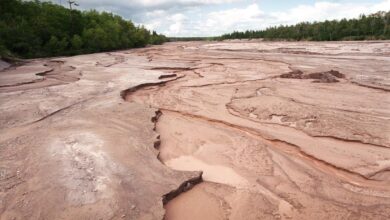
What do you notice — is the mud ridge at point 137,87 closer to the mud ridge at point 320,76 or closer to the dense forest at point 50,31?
the mud ridge at point 320,76

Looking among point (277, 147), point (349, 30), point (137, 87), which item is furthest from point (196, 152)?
point (349, 30)

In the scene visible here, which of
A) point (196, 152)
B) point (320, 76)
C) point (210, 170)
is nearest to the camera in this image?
point (210, 170)

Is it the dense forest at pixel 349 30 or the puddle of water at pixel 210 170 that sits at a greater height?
the dense forest at pixel 349 30

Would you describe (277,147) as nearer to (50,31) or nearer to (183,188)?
(183,188)

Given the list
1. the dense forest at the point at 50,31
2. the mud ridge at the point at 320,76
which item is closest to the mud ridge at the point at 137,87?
the mud ridge at the point at 320,76

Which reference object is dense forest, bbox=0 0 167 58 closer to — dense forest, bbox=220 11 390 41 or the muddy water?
the muddy water

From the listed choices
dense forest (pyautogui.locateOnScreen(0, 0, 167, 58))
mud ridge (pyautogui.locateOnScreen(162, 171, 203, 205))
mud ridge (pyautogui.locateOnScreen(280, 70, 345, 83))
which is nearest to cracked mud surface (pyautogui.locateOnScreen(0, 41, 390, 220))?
mud ridge (pyautogui.locateOnScreen(162, 171, 203, 205))

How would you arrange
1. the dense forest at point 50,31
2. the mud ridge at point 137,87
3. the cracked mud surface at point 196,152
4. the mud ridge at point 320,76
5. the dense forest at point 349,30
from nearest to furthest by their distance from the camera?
1. the cracked mud surface at point 196,152
2. the mud ridge at point 137,87
3. the mud ridge at point 320,76
4. the dense forest at point 50,31
5. the dense forest at point 349,30
